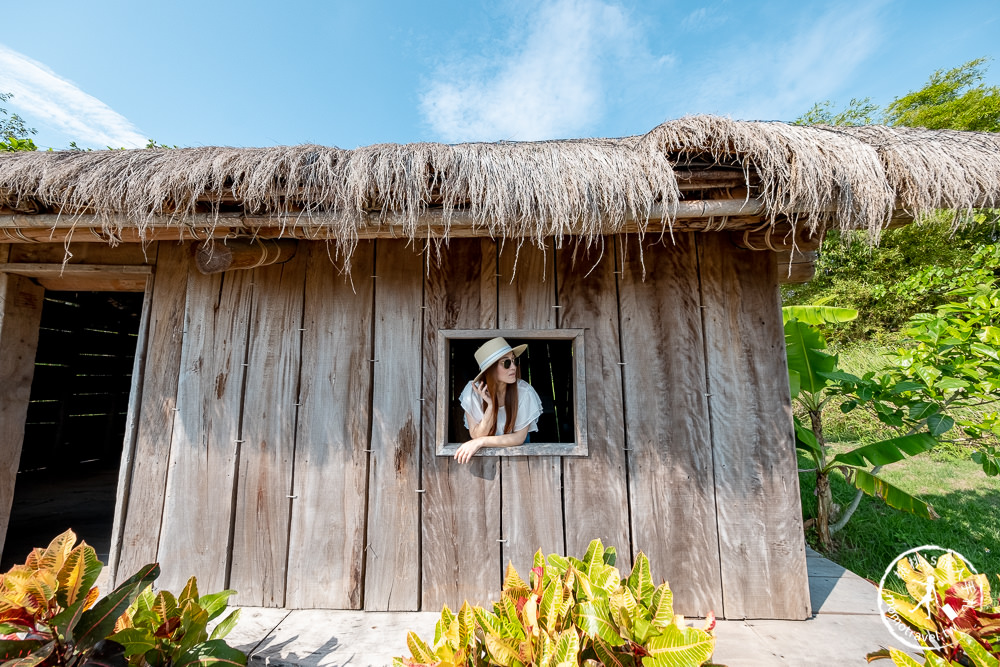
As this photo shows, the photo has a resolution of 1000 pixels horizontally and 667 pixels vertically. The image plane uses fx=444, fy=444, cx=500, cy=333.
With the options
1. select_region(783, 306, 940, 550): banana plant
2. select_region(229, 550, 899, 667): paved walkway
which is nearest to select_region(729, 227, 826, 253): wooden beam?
select_region(783, 306, 940, 550): banana plant

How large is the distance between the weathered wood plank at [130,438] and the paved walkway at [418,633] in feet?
2.54

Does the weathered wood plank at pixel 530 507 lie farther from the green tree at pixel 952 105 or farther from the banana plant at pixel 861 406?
the green tree at pixel 952 105

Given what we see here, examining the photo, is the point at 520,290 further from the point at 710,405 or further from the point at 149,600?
the point at 149,600

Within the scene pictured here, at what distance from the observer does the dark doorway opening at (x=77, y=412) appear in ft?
13.8

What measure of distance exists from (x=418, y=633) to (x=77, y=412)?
685cm

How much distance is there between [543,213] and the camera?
1.97 meters

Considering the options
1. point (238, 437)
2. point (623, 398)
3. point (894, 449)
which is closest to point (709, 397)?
point (623, 398)

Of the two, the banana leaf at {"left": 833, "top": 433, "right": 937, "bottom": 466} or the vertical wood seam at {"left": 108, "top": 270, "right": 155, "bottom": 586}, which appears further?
the banana leaf at {"left": 833, "top": 433, "right": 937, "bottom": 466}

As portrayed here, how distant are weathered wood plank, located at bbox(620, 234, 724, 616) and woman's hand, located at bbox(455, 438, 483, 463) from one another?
77 cm

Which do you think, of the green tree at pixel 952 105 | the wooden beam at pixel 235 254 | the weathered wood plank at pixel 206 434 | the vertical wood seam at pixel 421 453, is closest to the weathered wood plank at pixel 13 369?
the weathered wood plank at pixel 206 434

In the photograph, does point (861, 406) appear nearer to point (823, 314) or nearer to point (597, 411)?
point (823, 314)

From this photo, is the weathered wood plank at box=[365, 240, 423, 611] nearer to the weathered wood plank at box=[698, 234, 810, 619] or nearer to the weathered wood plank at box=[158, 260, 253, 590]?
the weathered wood plank at box=[158, 260, 253, 590]

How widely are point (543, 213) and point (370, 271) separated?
1019 millimetres

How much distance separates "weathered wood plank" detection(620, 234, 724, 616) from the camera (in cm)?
221
